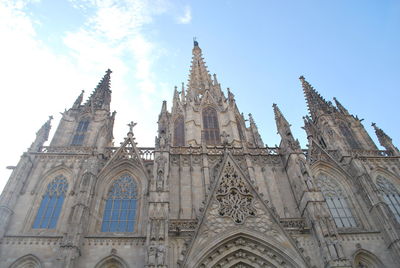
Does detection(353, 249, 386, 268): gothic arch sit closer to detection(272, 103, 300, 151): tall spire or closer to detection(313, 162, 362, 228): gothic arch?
detection(313, 162, 362, 228): gothic arch

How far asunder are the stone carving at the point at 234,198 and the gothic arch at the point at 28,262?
9.11 m

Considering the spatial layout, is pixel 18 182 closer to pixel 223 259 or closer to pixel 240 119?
pixel 223 259

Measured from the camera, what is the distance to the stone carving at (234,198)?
16.7m

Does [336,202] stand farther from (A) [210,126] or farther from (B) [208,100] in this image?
(B) [208,100]

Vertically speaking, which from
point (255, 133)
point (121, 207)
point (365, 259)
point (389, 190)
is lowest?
point (365, 259)

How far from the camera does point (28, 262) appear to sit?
1495 centimetres

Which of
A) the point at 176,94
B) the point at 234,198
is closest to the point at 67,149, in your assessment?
the point at 234,198

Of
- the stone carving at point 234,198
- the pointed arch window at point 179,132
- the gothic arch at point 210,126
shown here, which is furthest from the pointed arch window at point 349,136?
the pointed arch window at point 179,132

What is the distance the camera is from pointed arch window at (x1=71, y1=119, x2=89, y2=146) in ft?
74.0

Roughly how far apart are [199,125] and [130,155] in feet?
28.3

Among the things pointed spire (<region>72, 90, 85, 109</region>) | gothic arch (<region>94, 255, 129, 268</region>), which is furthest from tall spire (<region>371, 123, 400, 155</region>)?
pointed spire (<region>72, 90, 85, 109</region>)

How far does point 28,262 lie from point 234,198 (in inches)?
419

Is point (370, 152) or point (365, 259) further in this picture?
point (370, 152)

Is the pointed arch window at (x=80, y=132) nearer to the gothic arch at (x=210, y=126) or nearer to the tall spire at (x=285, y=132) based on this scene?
the gothic arch at (x=210, y=126)
